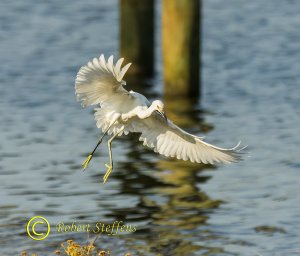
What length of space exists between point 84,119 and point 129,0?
319 cm

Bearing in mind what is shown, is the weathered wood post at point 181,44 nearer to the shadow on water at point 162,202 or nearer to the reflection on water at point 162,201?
the shadow on water at point 162,202

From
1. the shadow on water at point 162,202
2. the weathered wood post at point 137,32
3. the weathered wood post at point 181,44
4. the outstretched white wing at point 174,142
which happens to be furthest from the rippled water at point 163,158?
the outstretched white wing at point 174,142

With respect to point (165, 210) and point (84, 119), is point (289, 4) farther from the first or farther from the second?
point (165, 210)

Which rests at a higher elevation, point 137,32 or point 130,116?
point 137,32

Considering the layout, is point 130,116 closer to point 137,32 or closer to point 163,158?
point 163,158

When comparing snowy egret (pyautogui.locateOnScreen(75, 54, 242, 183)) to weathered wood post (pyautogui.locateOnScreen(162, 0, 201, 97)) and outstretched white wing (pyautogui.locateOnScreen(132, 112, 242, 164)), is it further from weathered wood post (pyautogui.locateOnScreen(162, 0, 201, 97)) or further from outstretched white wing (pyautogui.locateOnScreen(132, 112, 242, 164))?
weathered wood post (pyautogui.locateOnScreen(162, 0, 201, 97))

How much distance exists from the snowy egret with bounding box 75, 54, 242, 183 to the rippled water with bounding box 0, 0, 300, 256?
1262 mm

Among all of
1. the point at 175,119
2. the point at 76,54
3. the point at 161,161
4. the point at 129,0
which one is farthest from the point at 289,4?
the point at 161,161

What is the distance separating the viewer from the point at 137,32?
21.2m

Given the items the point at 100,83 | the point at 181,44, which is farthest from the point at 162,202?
the point at 181,44

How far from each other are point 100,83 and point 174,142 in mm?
1231

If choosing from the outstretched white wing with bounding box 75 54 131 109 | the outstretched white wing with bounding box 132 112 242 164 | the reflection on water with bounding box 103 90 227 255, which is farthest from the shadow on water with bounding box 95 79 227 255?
the outstretched white wing with bounding box 75 54 131 109

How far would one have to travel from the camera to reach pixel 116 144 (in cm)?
1712

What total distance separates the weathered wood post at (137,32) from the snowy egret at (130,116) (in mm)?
9320
